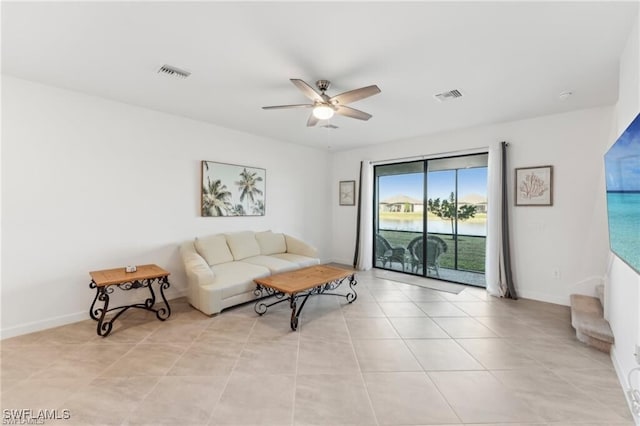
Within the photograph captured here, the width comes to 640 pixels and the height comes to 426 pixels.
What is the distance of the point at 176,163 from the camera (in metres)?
3.90

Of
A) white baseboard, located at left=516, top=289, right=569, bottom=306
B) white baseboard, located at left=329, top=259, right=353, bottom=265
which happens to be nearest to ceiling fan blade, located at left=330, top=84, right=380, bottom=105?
white baseboard, located at left=516, top=289, right=569, bottom=306

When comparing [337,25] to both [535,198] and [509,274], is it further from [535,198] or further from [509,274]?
[509,274]

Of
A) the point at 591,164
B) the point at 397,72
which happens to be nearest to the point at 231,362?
the point at 397,72

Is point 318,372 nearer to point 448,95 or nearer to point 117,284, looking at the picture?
point 117,284

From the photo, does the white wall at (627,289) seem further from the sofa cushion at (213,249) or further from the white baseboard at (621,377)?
the sofa cushion at (213,249)

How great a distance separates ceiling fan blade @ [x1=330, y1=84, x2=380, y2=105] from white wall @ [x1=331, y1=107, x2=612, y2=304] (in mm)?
2783

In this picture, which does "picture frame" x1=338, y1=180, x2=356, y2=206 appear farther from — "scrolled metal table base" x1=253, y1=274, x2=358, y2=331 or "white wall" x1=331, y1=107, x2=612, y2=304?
"white wall" x1=331, y1=107, x2=612, y2=304

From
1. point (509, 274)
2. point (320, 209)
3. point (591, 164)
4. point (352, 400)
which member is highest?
point (591, 164)

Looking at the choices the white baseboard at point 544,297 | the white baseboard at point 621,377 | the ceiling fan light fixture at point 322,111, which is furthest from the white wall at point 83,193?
the white baseboard at point 544,297

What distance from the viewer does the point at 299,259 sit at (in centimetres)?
450

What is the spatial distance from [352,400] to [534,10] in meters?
2.91

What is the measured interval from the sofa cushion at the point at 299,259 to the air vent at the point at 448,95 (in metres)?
3.01

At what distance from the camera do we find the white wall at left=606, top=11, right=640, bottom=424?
1.79 meters

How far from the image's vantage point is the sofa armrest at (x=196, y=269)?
128 inches
